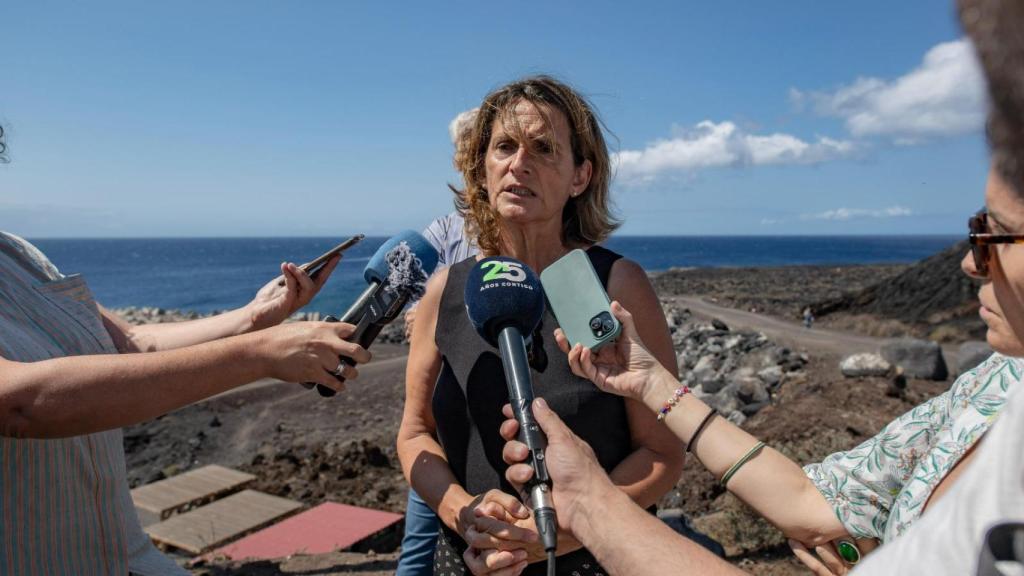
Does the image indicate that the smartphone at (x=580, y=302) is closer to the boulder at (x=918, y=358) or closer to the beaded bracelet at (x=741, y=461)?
the beaded bracelet at (x=741, y=461)

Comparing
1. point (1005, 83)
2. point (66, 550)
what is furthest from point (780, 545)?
point (1005, 83)

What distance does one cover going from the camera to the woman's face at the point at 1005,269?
967 mm

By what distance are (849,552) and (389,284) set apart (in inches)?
57.4

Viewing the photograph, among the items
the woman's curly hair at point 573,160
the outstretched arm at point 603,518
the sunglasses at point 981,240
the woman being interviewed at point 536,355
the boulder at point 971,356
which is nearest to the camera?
the sunglasses at point 981,240

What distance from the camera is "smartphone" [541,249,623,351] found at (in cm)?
198

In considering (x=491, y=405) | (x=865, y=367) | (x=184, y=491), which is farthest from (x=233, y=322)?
(x=865, y=367)

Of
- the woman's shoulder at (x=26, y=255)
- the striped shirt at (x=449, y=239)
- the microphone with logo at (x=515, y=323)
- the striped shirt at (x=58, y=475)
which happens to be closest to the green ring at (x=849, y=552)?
the microphone with logo at (x=515, y=323)

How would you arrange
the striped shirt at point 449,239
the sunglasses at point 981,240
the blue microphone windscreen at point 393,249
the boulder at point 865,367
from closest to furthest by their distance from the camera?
the sunglasses at point 981,240, the blue microphone windscreen at point 393,249, the striped shirt at point 449,239, the boulder at point 865,367

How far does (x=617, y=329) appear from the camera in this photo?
77.6 inches

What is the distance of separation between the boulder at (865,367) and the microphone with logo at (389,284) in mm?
9901

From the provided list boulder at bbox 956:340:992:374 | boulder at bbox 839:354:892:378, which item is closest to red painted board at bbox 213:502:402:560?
boulder at bbox 839:354:892:378

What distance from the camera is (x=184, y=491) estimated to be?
769cm

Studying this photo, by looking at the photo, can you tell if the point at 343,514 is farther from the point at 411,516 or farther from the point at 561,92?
the point at 561,92

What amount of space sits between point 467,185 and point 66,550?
179 cm
